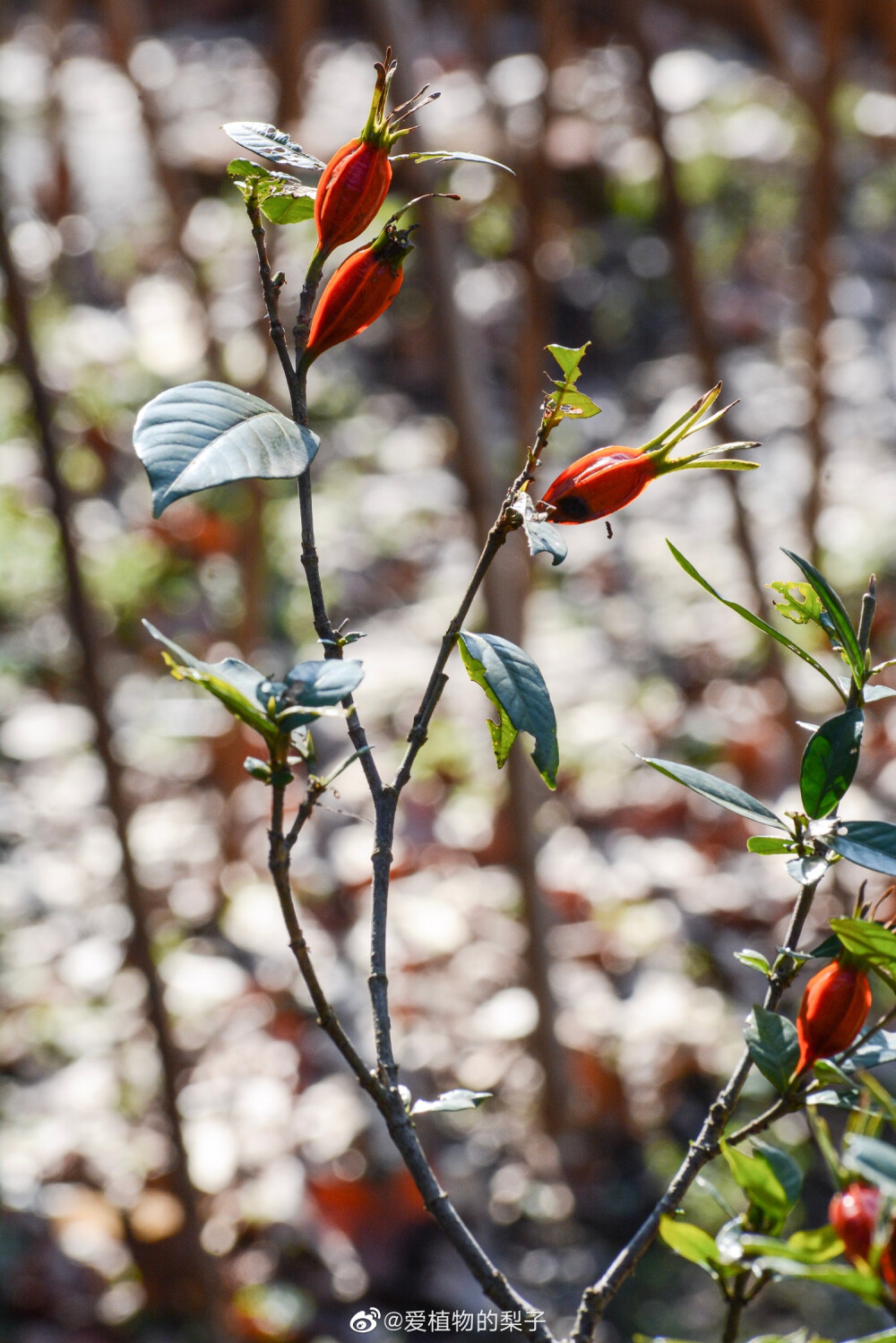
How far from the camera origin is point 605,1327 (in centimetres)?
119

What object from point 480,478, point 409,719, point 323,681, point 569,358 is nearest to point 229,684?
point 323,681

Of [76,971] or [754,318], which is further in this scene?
[754,318]

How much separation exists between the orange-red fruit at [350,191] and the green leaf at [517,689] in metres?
0.13

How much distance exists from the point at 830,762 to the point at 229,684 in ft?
0.59

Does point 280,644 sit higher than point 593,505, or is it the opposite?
point 593,505

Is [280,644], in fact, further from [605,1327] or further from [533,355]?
[605,1327]

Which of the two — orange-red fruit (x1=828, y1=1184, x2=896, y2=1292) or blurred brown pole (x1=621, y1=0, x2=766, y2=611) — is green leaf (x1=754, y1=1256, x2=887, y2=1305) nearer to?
orange-red fruit (x1=828, y1=1184, x2=896, y2=1292)

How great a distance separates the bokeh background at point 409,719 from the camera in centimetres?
123

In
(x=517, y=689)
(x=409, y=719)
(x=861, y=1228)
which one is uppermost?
(x=517, y=689)

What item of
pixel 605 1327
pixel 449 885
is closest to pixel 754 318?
pixel 449 885

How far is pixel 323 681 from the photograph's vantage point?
0.95 feet

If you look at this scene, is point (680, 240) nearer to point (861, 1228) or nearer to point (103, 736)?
point (103, 736)

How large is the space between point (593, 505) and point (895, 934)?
0.14m

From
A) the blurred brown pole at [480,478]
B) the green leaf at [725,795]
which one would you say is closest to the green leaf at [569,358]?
the green leaf at [725,795]
